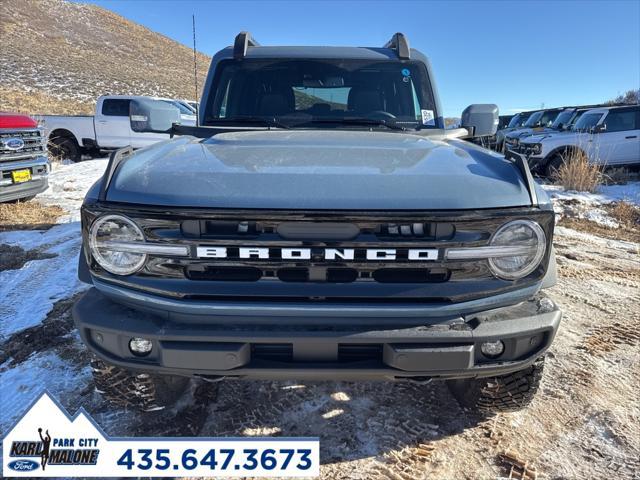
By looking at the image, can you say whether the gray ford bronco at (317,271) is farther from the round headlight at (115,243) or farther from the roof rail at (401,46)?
the roof rail at (401,46)

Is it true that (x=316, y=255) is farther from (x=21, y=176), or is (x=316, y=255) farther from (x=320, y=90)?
(x=21, y=176)

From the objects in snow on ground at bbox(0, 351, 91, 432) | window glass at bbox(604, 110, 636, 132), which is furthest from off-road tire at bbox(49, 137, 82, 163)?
window glass at bbox(604, 110, 636, 132)

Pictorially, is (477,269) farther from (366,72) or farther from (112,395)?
(366,72)

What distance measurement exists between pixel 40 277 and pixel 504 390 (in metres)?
4.05

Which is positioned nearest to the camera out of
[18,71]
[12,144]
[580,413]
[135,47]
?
[580,413]

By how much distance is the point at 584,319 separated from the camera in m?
3.61

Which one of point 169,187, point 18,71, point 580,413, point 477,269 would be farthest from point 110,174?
point 18,71

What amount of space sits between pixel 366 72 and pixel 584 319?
8.64ft

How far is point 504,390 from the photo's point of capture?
2141 millimetres

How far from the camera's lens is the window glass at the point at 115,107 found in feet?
39.1

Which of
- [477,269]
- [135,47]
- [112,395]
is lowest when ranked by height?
[112,395]

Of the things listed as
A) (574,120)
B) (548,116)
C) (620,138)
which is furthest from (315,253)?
(548,116)

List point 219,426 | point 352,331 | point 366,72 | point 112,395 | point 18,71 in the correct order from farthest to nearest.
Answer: point 18,71 → point 366,72 → point 219,426 → point 112,395 → point 352,331

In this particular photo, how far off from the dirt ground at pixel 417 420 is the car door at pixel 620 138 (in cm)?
998
